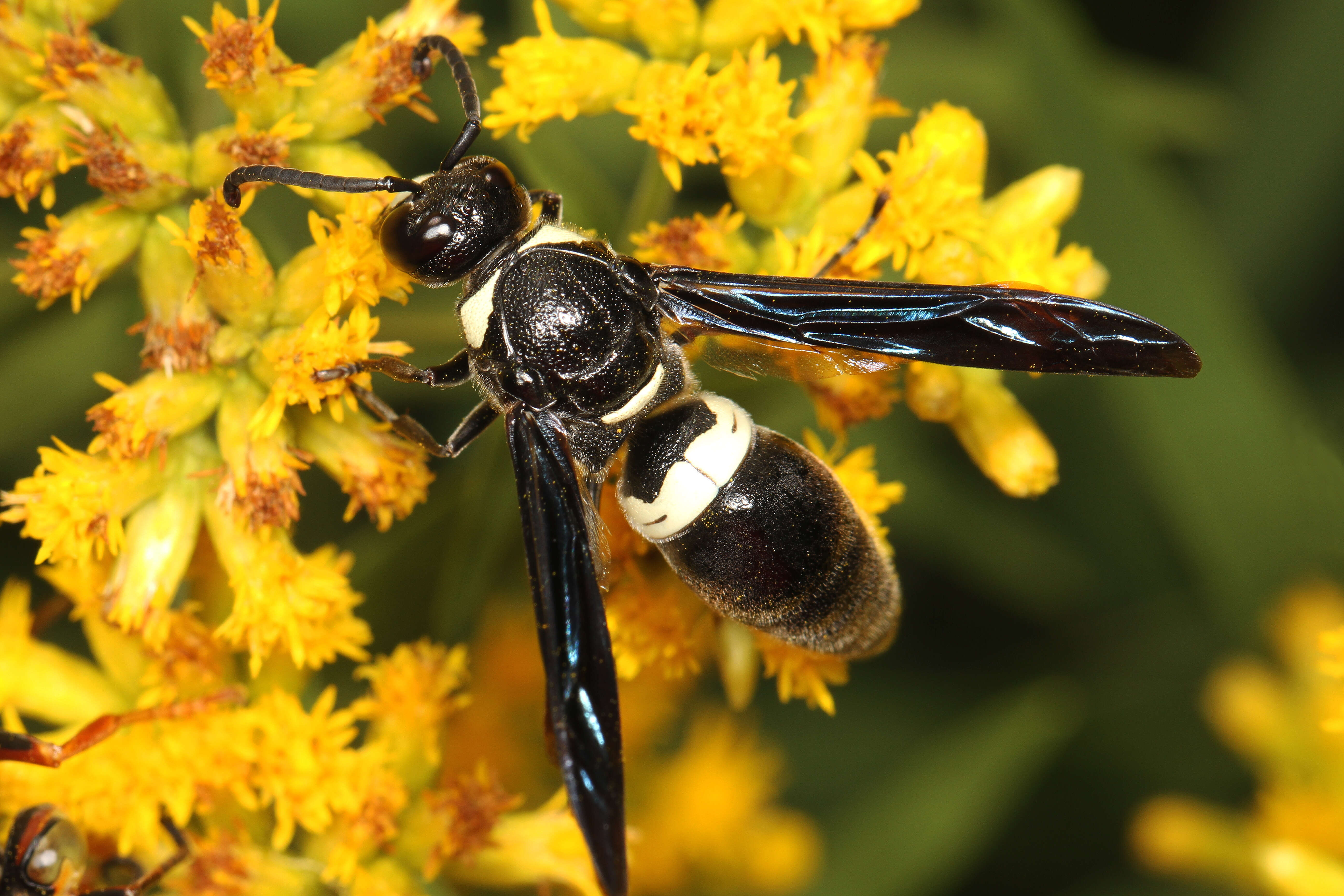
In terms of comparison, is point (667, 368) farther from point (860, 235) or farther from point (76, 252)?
point (76, 252)

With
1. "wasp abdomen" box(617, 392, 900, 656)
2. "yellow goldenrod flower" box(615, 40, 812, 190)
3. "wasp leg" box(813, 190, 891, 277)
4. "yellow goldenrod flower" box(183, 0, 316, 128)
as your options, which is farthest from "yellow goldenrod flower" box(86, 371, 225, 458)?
"wasp leg" box(813, 190, 891, 277)

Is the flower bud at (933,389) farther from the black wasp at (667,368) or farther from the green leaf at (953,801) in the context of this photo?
the green leaf at (953,801)

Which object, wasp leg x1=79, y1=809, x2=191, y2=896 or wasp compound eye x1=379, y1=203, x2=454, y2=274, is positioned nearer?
wasp compound eye x1=379, y1=203, x2=454, y2=274

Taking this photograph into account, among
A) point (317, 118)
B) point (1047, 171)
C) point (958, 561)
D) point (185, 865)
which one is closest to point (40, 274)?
point (317, 118)

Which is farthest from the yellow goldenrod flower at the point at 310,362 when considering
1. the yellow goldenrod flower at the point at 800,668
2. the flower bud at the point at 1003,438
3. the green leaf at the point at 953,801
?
the green leaf at the point at 953,801

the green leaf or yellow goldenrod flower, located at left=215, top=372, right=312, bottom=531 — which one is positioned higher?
yellow goldenrod flower, located at left=215, top=372, right=312, bottom=531

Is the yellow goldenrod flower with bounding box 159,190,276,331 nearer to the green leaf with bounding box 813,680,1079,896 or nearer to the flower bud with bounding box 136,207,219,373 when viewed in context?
the flower bud with bounding box 136,207,219,373

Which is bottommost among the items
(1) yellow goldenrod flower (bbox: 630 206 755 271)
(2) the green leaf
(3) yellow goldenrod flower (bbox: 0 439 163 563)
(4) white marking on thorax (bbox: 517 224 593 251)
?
(2) the green leaf
